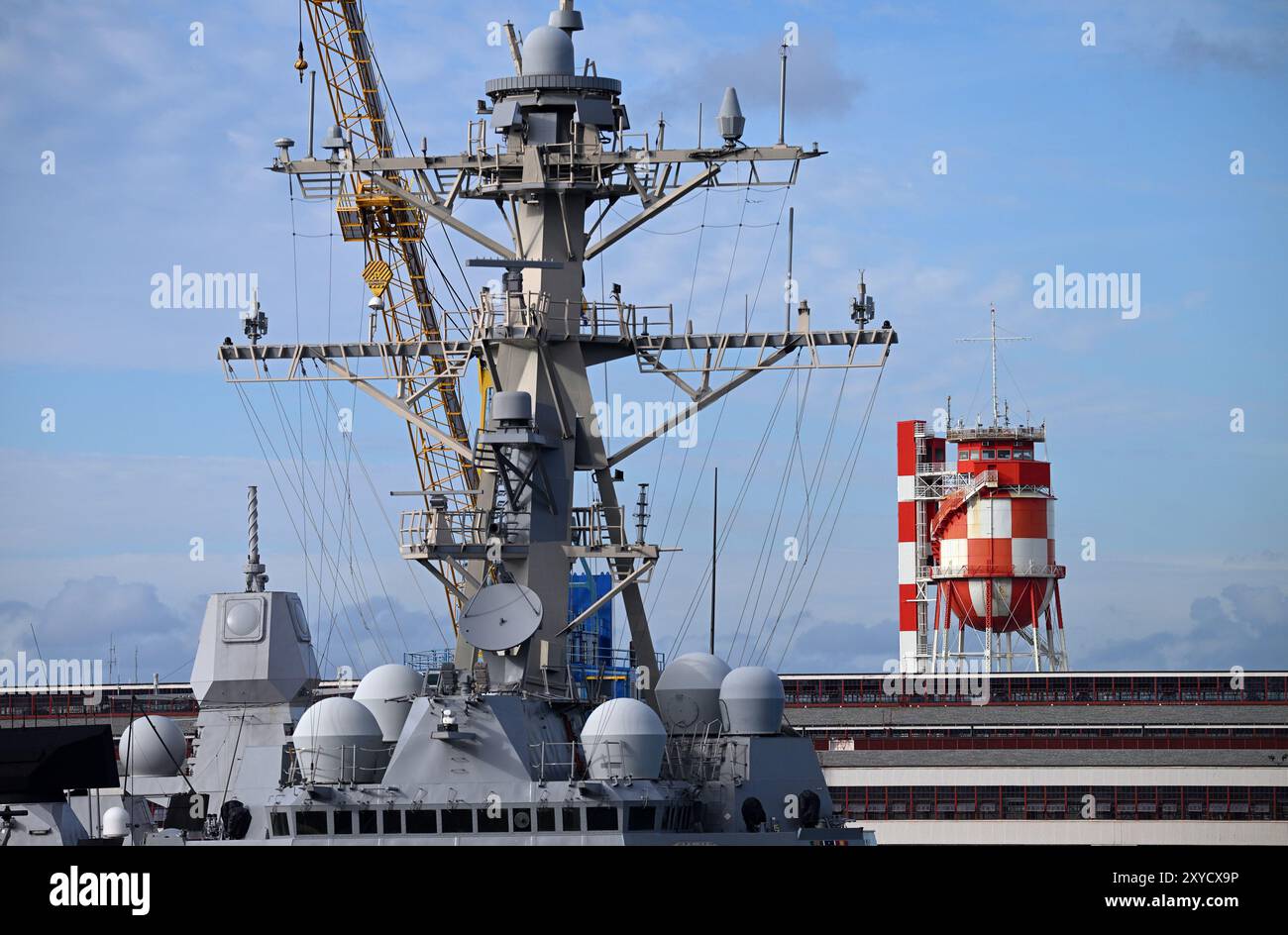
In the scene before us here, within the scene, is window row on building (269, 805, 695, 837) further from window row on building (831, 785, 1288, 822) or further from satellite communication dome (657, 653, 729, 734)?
window row on building (831, 785, 1288, 822)

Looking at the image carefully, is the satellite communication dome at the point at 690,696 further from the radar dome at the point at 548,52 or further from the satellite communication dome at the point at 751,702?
the radar dome at the point at 548,52

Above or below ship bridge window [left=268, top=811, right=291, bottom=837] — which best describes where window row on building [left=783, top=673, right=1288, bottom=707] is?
above

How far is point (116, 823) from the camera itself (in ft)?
127

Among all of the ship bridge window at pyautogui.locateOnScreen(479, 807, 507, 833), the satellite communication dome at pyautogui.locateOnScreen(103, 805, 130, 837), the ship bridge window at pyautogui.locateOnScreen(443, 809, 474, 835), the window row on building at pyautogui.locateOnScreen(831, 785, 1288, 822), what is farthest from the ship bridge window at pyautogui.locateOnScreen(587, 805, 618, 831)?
the window row on building at pyautogui.locateOnScreen(831, 785, 1288, 822)

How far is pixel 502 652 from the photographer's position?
115 ft

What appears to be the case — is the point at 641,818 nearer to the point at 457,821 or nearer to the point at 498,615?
the point at 457,821

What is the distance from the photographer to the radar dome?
127ft

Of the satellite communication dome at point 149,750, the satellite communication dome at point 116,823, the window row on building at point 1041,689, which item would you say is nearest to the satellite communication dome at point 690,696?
the satellite communication dome at point 116,823

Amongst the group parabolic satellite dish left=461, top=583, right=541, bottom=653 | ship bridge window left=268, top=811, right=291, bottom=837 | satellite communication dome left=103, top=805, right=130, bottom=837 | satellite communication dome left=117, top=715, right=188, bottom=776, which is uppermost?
parabolic satellite dish left=461, top=583, right=541, bottom=653

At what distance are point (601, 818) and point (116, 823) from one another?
36.9 feet

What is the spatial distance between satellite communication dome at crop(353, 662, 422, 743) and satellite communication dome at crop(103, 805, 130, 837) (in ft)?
17.4
